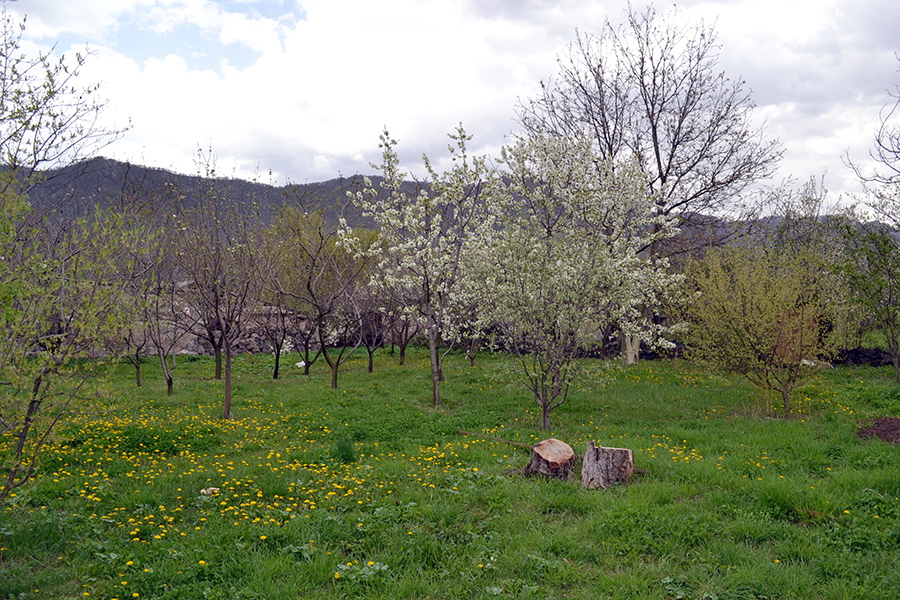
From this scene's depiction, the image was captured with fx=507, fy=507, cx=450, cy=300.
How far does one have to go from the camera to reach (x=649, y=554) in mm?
5266

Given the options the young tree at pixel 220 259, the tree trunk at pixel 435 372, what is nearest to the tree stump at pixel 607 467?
the tree trunk at pixel 435 372

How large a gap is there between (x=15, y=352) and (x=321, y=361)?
20.0m

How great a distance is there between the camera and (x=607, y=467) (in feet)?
23.4

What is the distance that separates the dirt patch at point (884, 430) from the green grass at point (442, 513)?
25 centimetres

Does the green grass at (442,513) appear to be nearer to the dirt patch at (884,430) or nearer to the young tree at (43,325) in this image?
the dirt patch at (884,430)

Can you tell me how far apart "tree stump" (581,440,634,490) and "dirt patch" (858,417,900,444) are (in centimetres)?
533

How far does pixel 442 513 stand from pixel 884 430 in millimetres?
8894

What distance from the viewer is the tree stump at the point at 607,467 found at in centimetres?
711

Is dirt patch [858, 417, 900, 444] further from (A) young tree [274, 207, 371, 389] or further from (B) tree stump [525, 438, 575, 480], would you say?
(A) young tree [274, 207, 371, 389]

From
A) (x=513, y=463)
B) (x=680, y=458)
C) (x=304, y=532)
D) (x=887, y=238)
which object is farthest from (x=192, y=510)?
(x=887, y=238)

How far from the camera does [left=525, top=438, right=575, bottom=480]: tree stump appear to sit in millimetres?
7453

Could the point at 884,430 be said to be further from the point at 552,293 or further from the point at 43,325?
the point at 43,325

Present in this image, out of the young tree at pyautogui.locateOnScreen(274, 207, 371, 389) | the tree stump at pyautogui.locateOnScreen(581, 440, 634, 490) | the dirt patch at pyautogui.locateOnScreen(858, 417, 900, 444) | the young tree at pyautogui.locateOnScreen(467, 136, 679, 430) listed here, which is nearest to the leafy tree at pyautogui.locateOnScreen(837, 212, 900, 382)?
the dirt patch at pyautogui.locateOnScreen(858, 417, 900, 444)

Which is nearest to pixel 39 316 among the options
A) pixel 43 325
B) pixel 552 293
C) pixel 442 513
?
pixel 43 325
